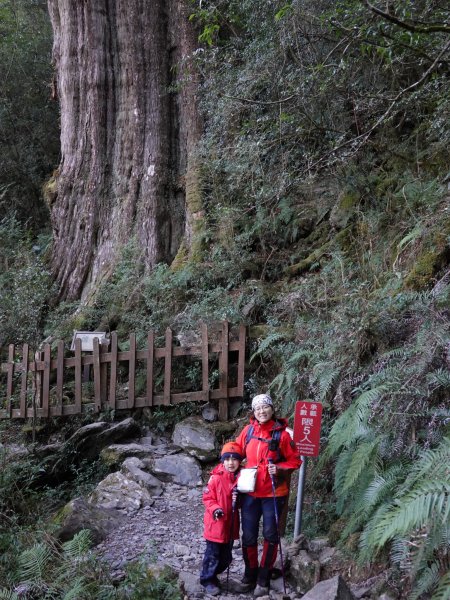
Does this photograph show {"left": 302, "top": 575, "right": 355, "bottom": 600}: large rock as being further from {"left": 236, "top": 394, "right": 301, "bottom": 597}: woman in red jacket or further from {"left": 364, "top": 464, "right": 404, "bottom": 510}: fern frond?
{"left": 236, "top": 394, "right": 301, "bottom": 597}: woman in red jacket

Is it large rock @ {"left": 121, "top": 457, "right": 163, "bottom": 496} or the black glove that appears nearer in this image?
the black glove

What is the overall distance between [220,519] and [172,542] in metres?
1.34

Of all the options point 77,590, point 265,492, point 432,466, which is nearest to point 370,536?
point 432,466

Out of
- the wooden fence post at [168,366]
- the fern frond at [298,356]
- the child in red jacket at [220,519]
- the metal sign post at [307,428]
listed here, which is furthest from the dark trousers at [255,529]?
the wooden fence post at [168,366]

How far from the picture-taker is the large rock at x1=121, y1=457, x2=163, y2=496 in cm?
673

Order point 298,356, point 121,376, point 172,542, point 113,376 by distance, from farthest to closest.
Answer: point 121,376 < point 113,376 < point 298,356 < point 172,542

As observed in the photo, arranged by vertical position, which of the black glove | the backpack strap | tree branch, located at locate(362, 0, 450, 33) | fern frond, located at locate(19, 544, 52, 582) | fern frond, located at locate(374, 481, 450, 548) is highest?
tree branch, located at locate(362, 0, 450, 33)

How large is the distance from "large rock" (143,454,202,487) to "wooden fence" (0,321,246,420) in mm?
953

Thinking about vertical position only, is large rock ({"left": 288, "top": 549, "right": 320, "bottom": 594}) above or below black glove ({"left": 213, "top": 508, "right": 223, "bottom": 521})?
below

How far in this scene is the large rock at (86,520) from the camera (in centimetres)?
531

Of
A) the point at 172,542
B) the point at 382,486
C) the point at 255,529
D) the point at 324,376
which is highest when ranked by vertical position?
the point at 324,376

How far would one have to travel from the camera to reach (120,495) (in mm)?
6465

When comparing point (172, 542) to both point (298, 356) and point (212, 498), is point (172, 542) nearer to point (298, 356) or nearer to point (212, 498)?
point (212, 498)

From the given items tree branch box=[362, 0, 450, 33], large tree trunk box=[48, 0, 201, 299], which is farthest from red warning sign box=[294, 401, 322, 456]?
large tree trunk box=[48, 0, 201, 299]
